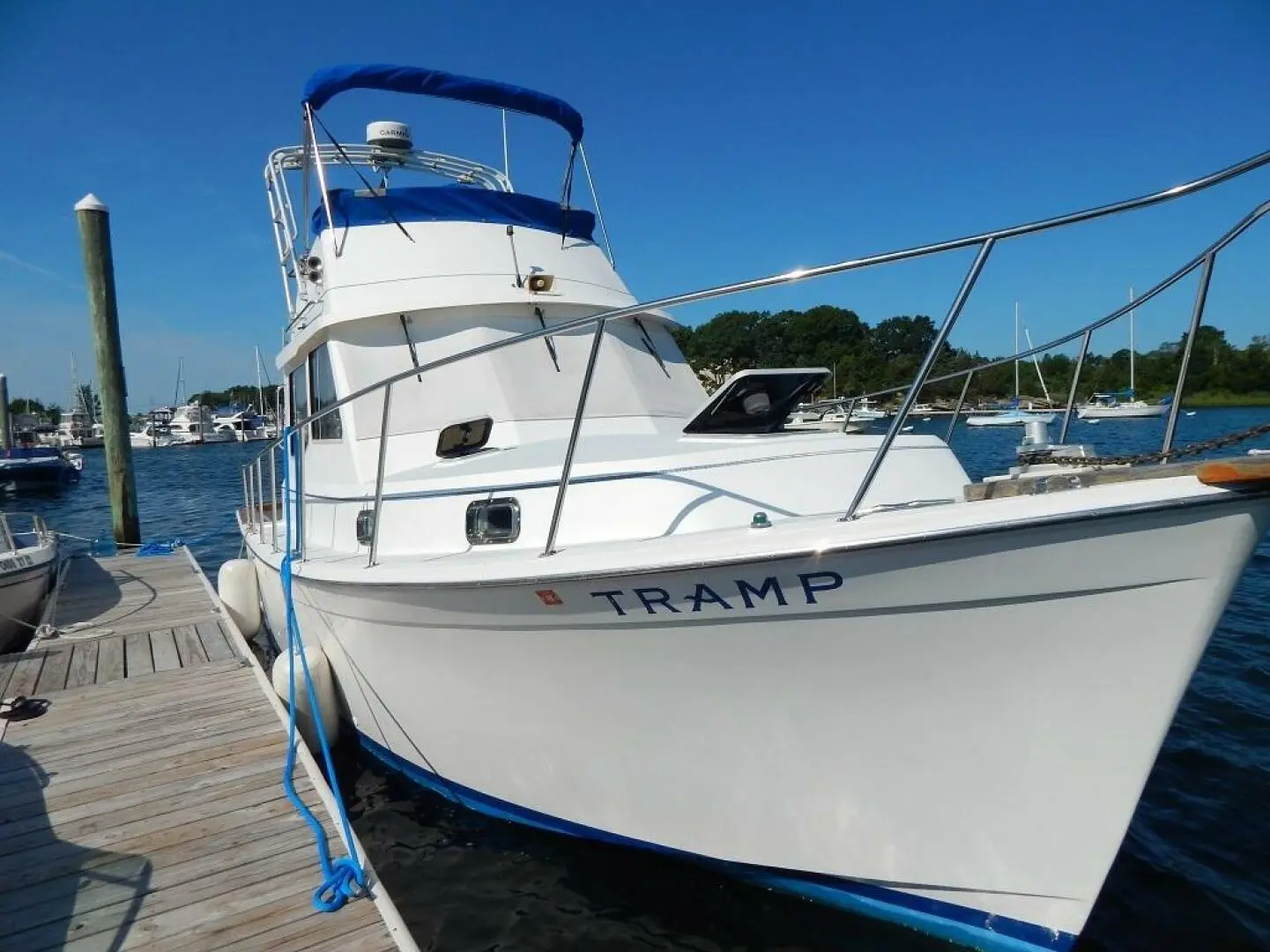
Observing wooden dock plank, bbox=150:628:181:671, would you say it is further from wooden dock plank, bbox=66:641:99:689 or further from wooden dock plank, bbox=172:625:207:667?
wooden dock plank, bbox=66:641:99:689

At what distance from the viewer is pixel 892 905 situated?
3320 mm

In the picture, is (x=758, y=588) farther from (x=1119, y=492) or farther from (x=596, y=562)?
(x=1119, y=492)

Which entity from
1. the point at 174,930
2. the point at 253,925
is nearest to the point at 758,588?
the point at 253,925

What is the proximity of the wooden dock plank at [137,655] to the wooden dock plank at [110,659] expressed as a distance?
1.5 inches

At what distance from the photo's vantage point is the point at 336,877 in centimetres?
330

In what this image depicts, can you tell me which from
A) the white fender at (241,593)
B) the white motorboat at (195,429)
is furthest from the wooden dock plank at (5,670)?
the white motorboat at (195,429)

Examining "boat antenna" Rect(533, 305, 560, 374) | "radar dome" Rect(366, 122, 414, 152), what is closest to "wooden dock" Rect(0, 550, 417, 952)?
"boat antenna" Rect(533, 305, 560, 374)

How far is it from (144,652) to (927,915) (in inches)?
240

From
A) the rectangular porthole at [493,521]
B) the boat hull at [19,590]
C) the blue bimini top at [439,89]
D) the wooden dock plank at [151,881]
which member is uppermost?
the blue bimini top at [439,89]

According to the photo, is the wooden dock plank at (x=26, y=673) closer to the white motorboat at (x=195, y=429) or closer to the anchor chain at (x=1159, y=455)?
the anchor chain at (x=1159, y=455)

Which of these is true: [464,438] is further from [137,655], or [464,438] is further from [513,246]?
[137,655]

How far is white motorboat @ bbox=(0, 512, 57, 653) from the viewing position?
7.14m

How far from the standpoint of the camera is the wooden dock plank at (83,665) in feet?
18.8

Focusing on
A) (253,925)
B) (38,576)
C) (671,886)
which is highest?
(38,576)
